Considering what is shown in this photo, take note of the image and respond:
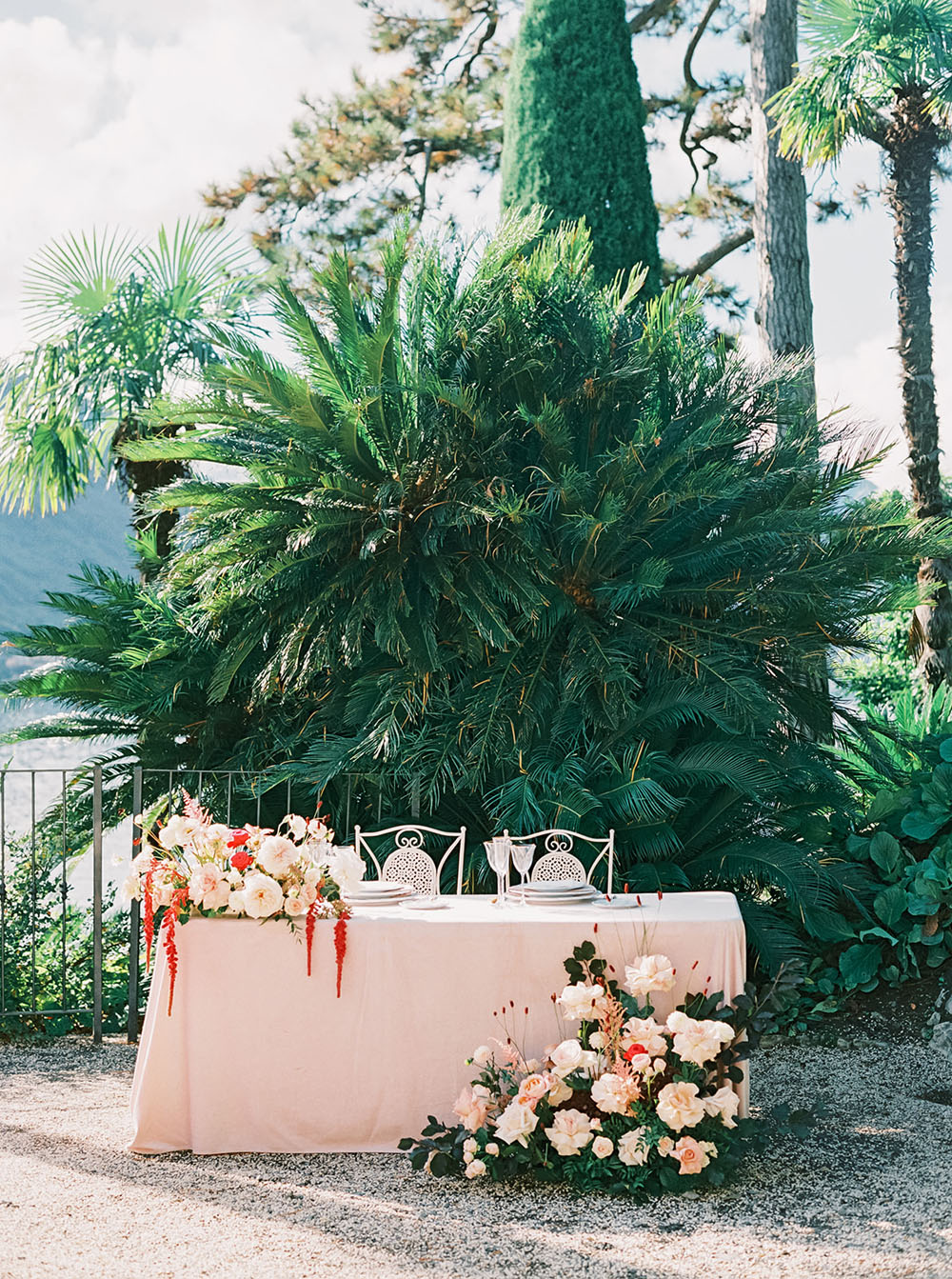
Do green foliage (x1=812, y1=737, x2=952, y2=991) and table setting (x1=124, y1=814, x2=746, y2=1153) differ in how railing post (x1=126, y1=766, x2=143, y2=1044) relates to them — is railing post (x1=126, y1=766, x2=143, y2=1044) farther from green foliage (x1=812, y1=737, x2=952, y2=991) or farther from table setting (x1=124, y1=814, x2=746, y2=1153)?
green foliage (x1=812, y1=737, x2=952, y2=991)

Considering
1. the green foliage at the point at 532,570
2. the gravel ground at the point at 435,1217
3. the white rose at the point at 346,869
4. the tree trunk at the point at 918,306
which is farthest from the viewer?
the tree trunk at the point at 918,306

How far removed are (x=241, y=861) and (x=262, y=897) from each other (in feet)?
0.52

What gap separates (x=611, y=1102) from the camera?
3652 millimetres

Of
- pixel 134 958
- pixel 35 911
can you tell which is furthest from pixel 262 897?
pixel 35 911

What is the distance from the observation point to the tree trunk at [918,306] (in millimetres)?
10602

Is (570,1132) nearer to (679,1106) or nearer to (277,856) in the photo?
(679,1106)

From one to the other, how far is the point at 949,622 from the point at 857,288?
3.11 meters

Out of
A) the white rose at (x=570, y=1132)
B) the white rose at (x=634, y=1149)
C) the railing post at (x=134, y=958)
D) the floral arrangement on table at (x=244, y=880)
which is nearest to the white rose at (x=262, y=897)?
the floral arrangement on table at (x=244, y=880)

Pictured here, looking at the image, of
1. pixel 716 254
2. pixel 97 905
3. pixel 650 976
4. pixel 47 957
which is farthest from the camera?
pixel 716 254

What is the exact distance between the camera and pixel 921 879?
577 cm

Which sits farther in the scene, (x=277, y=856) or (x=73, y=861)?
(x=73, y=861)

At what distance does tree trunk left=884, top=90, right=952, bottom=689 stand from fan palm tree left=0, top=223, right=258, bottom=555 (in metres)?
5.80

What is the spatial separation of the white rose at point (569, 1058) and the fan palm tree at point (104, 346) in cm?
605

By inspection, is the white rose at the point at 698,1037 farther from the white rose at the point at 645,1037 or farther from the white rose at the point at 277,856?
the white rose at the point at 277,856
